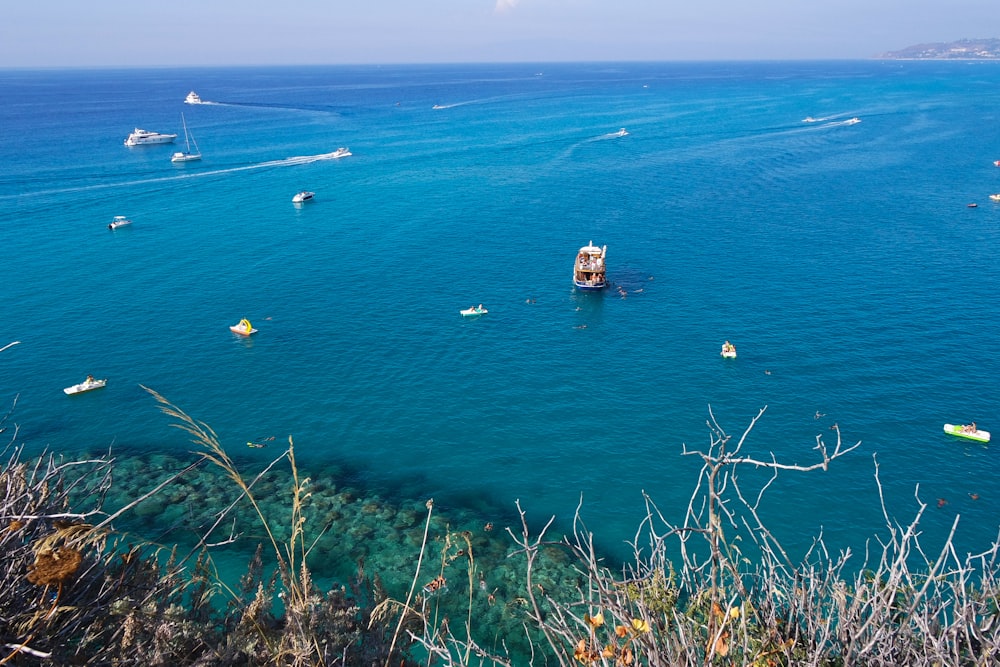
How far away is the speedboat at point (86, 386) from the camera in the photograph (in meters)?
39.5

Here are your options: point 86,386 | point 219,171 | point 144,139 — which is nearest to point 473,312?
point 86,386

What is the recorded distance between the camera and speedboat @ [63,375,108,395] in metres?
39.5

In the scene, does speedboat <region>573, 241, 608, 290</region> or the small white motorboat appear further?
speedboat <region>573, 241, 608, 290</region>

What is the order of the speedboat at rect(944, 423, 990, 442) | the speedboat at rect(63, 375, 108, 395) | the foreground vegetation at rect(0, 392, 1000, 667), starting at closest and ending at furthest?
1. the foreground vegetation at rect(0, 392, 1000, 667)
2. the speedboat at rect(944, 423, 990, 442)
3. the speedboat at rect(63, 375, 108, 395)

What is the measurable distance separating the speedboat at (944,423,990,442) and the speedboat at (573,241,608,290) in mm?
26182

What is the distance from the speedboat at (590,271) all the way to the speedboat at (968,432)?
26182 mm

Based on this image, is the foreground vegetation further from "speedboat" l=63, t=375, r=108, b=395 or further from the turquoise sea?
"speedboat" l=63, t=375, r=108, b=395

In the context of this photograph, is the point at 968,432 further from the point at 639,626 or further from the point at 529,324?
the point at 639,626

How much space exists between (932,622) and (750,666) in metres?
3.46

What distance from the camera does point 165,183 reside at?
89.8m

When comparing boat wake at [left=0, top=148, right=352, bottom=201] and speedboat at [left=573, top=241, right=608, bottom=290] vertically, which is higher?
boat wake at [left=0, top=148, right=352, bottom=201]

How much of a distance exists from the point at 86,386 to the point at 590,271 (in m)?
36.6

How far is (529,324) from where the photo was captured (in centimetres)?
4906

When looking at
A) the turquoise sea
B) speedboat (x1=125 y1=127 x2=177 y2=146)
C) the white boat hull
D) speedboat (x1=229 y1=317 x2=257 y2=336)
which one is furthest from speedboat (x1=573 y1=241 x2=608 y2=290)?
speedboat (x1=125 y1=127 x2=177 y2=146)
